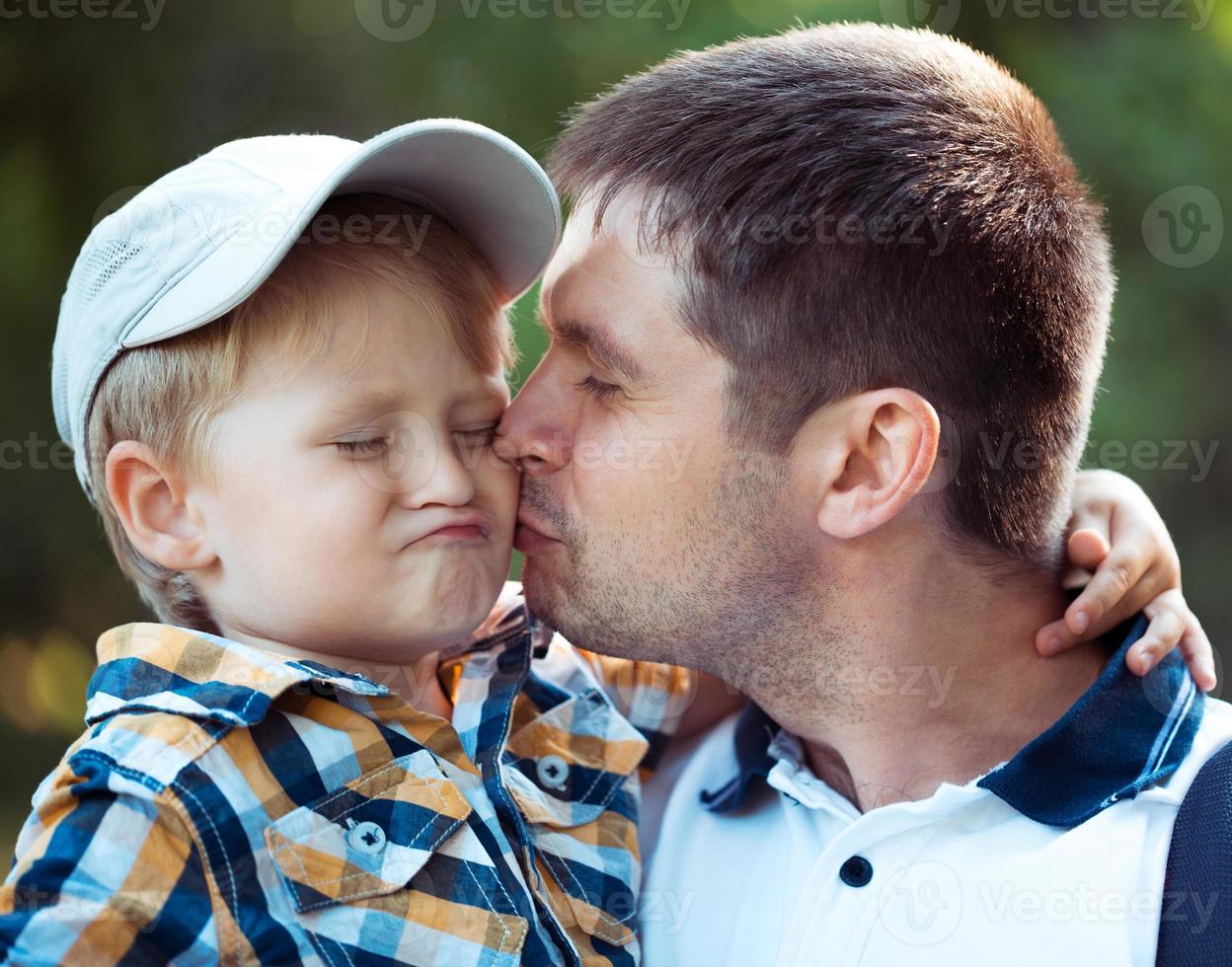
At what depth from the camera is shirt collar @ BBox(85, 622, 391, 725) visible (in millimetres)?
1454

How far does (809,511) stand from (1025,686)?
0.41m

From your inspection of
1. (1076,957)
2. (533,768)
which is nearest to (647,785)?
(533,768)

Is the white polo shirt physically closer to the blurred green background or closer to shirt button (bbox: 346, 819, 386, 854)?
shirt button (bbox: 346, 819, 386, 854)

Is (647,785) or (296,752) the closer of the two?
(296,752)

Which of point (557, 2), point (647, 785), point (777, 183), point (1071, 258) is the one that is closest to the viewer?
point (777, 183)

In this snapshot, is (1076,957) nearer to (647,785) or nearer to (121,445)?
(647,785)

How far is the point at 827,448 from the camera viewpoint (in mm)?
1835

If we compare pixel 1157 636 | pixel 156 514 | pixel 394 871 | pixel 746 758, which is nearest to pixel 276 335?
pixel 156 514

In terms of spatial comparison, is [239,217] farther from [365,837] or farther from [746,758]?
[746,758]

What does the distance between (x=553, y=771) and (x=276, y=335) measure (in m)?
0.73

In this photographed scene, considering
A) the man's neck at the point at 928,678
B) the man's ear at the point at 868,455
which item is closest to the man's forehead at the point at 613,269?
the man's ear at the point at 868,455

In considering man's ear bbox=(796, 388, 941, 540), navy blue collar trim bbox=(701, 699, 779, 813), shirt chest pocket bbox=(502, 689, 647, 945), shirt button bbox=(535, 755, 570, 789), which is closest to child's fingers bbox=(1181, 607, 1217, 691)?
man's ear bbox=(796, 388, 941, 540)

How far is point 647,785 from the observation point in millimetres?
2053

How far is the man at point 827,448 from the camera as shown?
1771 mm
